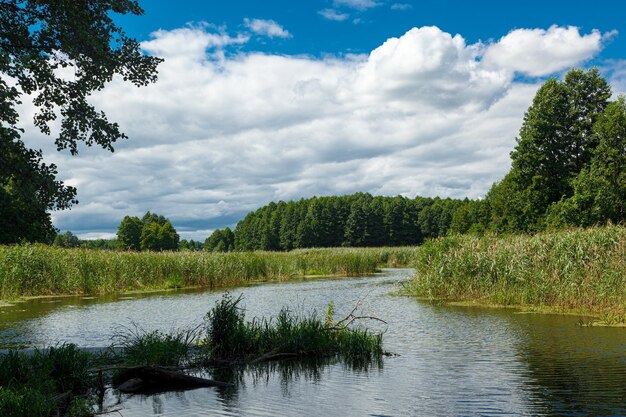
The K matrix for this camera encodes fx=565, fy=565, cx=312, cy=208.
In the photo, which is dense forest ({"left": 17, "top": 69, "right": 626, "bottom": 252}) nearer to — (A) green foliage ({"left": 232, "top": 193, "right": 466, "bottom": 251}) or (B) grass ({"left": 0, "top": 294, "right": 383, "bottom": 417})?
(B) grass ({"left": 0, "top": 294, "right": 383, "bottom": 417})

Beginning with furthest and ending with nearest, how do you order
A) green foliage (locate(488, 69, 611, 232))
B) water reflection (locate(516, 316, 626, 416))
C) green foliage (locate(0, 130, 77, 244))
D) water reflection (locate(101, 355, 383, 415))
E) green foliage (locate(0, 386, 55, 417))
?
green foliage (locate(488, 69, 611, 232)), green foliage (locate(0, 130, 77, 244)), water reflection (locate(101, 355, 383, 415)), water reflection (locate(516, 316, 626, 416)), green foliage (locate(0, 386, 55, 417))

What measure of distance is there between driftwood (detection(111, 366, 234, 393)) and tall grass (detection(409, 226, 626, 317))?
13689mm

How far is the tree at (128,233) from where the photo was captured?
115 m

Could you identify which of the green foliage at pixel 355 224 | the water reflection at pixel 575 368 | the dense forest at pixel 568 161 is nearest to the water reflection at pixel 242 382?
the water reflection at pixel 575 368

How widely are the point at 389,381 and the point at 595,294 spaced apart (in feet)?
39.1

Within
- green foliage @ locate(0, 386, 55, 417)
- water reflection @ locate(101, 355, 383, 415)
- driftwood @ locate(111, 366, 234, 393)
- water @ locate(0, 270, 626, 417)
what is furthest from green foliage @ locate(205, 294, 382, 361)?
green foliage @ locate(0, 386, 55, 417)

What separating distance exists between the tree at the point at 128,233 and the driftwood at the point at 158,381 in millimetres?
109078

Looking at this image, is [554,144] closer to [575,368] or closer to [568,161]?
[568,161]

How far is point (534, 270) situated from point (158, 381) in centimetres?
1551

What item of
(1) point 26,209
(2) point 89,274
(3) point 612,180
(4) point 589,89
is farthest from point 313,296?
(4) point 589,89

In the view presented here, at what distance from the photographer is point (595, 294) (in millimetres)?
19172

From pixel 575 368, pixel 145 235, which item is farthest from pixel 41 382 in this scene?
pixel 145 235

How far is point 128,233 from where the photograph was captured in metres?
116

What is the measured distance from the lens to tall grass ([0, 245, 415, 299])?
27.2 m
